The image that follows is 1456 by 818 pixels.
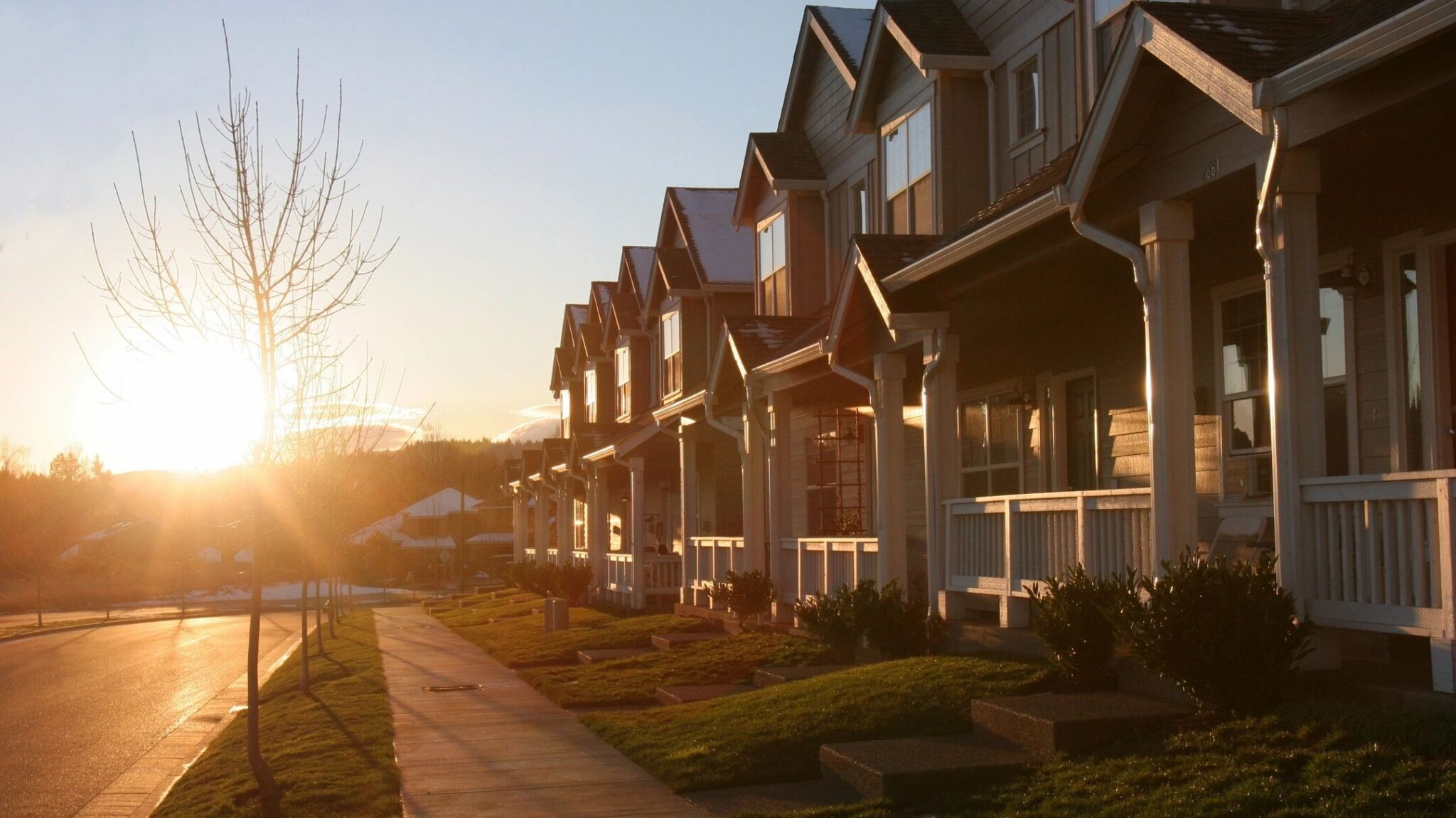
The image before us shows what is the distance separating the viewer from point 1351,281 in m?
10.5

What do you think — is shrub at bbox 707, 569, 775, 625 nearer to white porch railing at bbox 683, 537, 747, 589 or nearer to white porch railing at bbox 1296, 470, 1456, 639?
white porch railing at bbox 683, 537, 747, 589

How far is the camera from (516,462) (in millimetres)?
55125

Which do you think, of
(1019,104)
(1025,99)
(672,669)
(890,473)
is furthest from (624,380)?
(890,473)

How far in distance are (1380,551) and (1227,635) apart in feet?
3.32

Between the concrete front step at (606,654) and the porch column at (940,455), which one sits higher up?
the porch column at (940,455)

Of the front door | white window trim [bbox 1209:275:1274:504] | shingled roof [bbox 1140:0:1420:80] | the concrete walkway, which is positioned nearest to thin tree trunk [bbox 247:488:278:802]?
the concrete walkway

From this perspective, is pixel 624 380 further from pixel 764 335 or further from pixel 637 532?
pixel 764 335

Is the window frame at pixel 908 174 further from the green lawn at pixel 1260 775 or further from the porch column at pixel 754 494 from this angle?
the green lawn at pixel 1260 775

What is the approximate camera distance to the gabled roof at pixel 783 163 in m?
22.7

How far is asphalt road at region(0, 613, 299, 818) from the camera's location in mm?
14102

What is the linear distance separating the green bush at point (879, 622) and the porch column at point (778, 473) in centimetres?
376

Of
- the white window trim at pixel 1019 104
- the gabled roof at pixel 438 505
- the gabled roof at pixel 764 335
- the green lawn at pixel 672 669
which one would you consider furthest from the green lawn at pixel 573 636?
the gabled roof at pixel 438 505

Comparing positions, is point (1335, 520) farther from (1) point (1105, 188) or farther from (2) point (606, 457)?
(2) point (606, 457)

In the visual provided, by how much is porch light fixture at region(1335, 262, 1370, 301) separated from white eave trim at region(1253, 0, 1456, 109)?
263 centimetres
